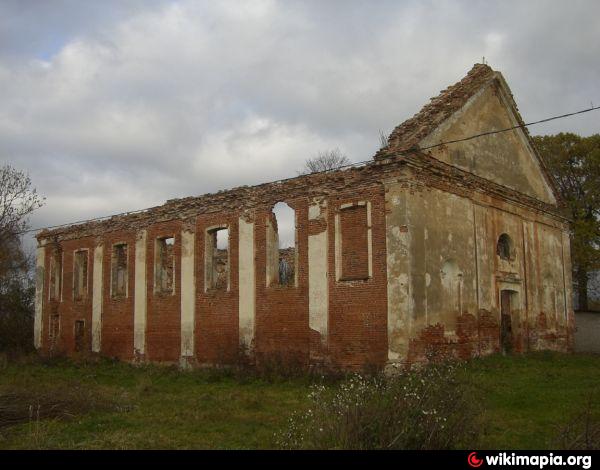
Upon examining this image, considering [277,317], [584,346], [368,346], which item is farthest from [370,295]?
[584,346]

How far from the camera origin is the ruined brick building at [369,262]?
15047 mm

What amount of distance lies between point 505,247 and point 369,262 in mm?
6068

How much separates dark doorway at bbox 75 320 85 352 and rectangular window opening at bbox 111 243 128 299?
95.0 inches

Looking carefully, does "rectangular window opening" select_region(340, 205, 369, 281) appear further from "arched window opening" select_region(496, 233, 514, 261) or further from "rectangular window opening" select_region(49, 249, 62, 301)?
"rectangular window opening" select_region(49, 249, 62, 301)

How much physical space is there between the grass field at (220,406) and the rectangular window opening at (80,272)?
6.54m

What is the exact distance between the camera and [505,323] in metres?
18.5

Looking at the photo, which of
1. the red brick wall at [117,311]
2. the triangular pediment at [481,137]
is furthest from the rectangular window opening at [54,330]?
the triangular pediment at [481,137]

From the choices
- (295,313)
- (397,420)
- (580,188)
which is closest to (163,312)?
(295,313)

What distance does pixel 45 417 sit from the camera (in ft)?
34.1

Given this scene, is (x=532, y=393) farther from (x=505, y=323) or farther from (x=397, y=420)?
(x=397, y=420)

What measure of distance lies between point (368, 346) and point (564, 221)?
11556 mm

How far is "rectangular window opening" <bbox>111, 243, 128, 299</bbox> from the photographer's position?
74.0 feet

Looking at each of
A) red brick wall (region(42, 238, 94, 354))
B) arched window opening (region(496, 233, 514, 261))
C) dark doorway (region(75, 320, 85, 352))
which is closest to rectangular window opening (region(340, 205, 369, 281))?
arched window opening (region(496, 233, 514, 261))
